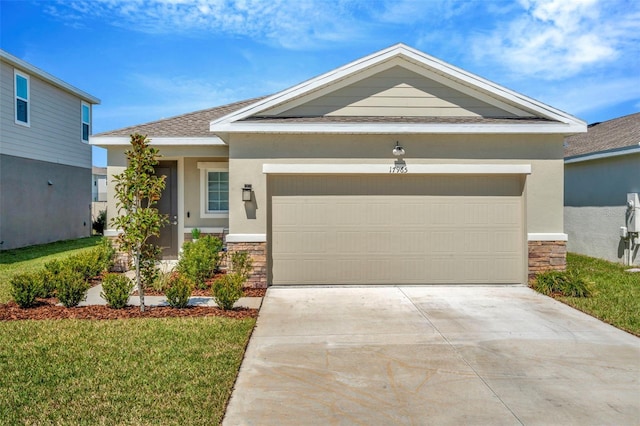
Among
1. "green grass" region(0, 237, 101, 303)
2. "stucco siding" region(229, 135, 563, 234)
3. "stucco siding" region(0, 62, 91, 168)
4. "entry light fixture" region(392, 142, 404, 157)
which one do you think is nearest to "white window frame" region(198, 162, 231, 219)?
"stucco siding" region(229, 135, 563, 234)

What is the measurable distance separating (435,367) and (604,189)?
10629 millimetres

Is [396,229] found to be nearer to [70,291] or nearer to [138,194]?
[138,194]

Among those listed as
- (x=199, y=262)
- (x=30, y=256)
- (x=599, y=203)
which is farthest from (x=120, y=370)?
(x=599, y=203)

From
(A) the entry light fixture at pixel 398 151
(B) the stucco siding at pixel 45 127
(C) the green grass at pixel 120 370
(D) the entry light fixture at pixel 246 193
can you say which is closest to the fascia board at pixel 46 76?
(B) the stucco siding at pixel 45 127

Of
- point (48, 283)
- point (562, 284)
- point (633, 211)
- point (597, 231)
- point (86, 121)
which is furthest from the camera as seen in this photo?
point (86, 121)

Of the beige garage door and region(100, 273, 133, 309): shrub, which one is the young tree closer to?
region(100, 273, 133, 309): shrub

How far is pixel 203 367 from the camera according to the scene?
15.3 feet

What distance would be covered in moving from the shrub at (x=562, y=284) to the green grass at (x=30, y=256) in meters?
9.81

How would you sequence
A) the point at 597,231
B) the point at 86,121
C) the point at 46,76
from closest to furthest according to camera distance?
the point at 597,231 → the point at 46,76 → the point at 86,121

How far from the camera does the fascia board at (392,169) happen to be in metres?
8.84

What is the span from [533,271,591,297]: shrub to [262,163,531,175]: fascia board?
207cm

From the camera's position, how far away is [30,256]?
13.4 meters

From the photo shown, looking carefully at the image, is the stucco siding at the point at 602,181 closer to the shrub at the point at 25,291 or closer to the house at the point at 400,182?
the house at the point at 400,182

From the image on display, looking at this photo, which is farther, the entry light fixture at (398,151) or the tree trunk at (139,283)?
the entry light fixture at (398,151)
